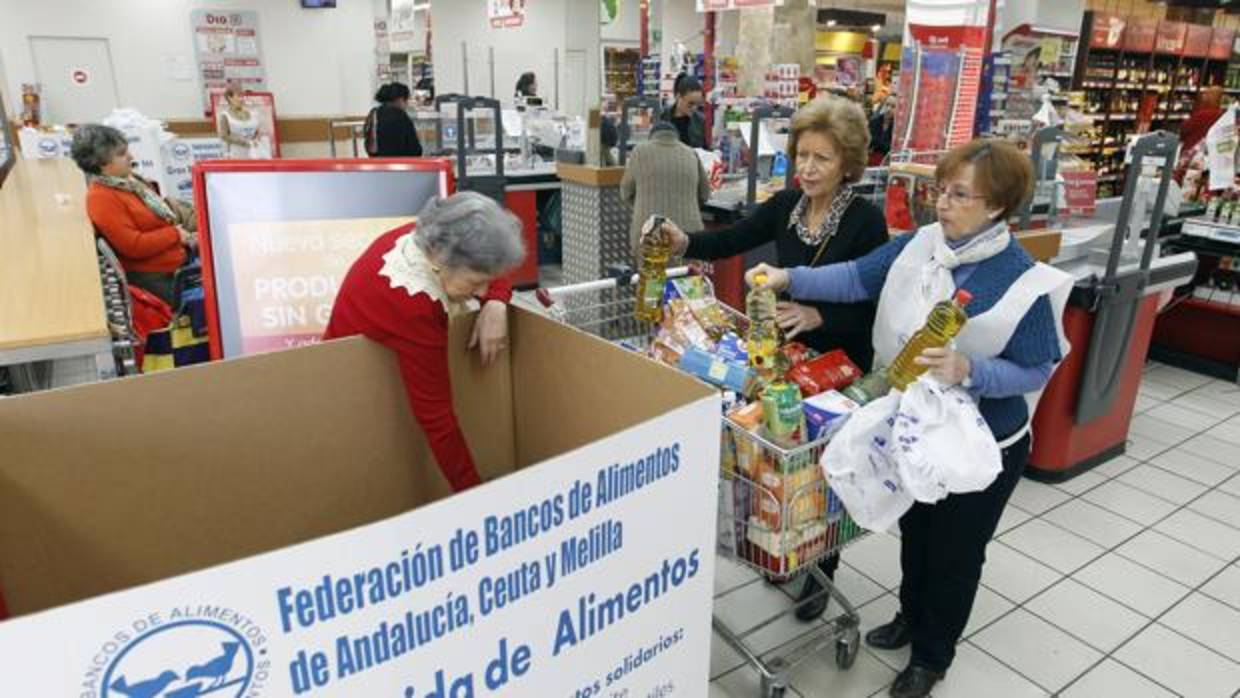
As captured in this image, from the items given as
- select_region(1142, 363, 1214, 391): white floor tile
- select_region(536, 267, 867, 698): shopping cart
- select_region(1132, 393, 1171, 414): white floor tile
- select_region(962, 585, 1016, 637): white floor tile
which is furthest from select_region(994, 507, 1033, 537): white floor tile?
select_region(1142, 363, 1214, 391): white floor tile

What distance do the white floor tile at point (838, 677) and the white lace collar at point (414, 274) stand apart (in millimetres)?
1633

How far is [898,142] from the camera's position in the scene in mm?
4758

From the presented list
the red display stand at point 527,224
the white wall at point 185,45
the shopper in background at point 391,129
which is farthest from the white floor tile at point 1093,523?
the white wall at point 185,45

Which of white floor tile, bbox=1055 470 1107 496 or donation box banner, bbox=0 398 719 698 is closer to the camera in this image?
donation box banner, bbox=0 398 719 698

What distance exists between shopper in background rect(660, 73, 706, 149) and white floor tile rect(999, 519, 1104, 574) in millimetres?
4726

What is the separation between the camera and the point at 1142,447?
427 centimetres

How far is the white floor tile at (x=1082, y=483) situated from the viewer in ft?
12.5

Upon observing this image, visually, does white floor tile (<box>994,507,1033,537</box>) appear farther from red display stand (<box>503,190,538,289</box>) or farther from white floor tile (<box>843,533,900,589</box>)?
red display stand (<box>503,190,538,289</box>)

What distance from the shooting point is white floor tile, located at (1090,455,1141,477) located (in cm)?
398

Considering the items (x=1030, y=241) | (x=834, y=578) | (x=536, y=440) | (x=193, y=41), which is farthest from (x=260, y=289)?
(x=193, y=41)

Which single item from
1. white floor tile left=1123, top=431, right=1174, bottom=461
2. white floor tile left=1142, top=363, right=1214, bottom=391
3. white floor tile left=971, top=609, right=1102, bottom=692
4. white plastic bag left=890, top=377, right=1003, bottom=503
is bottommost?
white floor tile left=971, top=609, right=1102, bottom=692

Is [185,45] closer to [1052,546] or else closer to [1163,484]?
[1052,546]

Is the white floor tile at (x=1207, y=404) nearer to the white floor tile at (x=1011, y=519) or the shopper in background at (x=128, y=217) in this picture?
the white floor tile at (x=1011, y=519)

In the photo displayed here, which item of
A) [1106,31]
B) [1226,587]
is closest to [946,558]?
[1226,587]
